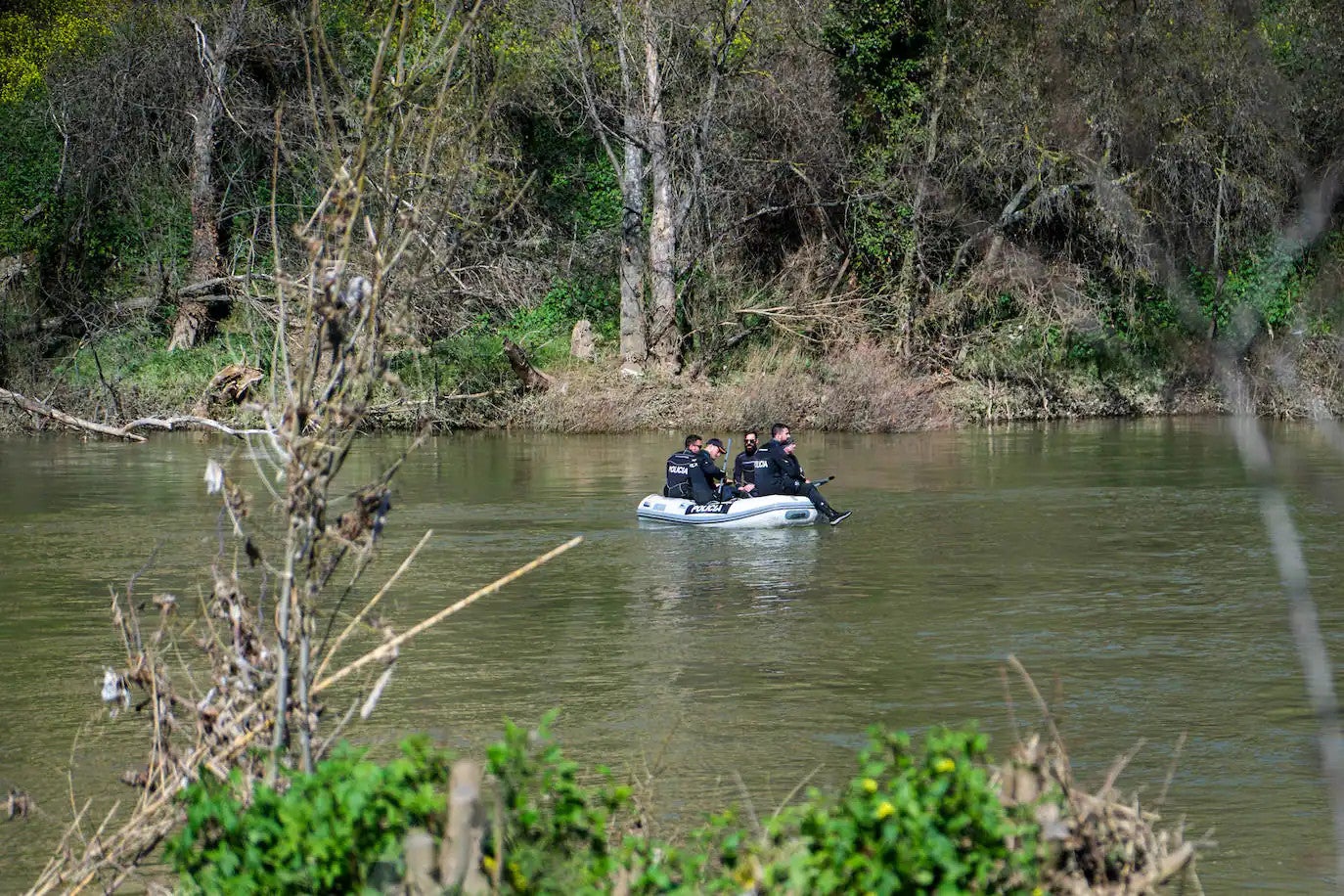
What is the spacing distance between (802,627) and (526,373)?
73.2ft

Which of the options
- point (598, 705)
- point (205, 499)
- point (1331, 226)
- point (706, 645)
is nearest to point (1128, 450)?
point (205, 499)

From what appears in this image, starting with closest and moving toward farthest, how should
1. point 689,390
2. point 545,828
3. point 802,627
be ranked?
1. point 545,828
2. point 802,627
3. point 689,390

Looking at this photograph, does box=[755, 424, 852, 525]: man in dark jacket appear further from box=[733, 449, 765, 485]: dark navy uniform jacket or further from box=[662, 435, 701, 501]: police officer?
box=[662, 435, 701, 501]: police officer

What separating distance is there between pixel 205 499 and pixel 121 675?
18.4 m

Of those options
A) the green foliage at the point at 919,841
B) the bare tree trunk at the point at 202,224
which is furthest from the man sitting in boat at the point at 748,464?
the bare tree trunk at the point at 202,224

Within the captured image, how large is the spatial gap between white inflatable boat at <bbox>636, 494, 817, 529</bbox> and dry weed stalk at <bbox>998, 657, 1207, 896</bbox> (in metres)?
15.8

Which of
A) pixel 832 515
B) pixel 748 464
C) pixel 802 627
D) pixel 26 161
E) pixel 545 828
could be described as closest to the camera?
pixel 545 828

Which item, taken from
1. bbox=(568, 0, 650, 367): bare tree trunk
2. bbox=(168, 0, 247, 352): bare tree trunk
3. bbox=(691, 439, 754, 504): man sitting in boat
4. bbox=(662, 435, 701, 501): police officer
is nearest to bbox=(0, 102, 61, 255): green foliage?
bbox=(168, 0, 247, 352): bare tree trunk

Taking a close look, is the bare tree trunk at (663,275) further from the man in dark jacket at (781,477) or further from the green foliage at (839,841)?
the green foliage at (839,841)

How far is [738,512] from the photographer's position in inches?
826

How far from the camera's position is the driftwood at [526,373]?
35.7 metres

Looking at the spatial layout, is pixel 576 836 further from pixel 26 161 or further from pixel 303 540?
pixel 26 161

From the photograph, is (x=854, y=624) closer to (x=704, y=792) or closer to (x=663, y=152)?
(x=704, y=792)

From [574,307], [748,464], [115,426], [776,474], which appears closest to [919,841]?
[115,426]
